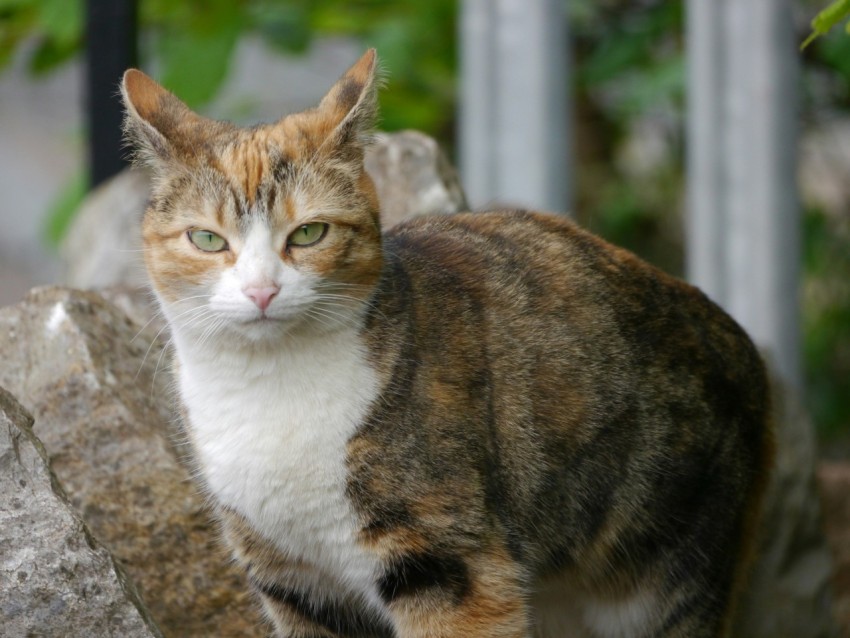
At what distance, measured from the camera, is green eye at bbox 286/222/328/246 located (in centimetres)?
324

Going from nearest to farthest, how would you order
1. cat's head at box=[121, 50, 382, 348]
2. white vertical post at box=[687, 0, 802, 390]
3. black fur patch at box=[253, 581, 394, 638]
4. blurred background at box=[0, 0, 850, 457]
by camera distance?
cat's head at box=[121, 50, 382, 348]
black fur patch at box=[253, 581, 394, 638]
white vertical post at box=[687, 0, 802, 390]
blurred background at box=[0, 0, 850, 457]

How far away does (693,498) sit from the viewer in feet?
12.8

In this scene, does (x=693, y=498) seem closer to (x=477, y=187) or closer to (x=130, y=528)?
(x=130, y=528)

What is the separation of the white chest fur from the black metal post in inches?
136

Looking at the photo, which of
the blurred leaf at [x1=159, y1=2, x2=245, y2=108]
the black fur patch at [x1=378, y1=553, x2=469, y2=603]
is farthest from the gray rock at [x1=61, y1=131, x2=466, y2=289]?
the black fur patch at [x1=378, y1=553, x2=469, y2=603]

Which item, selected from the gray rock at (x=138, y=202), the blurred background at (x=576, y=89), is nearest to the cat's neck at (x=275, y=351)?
the gray rock at (x=138, y=202)

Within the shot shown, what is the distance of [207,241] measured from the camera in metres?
3.23

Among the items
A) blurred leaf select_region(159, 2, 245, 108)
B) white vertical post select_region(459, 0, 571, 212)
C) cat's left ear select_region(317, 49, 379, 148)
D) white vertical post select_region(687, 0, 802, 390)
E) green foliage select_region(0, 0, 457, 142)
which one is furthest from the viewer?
green foliage select_region(0, 0, 457, 142)

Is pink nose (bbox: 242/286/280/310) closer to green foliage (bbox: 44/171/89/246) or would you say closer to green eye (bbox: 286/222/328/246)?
green eye (bbox: 286/222/328/246)

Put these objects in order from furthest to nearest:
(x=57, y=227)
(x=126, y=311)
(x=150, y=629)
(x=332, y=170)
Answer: (x=57, y=227) < (x=126, y=311) < (x=332, y=170) < (x=150, y=629)

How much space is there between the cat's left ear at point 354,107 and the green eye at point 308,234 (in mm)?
235

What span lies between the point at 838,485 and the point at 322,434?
4136 mm

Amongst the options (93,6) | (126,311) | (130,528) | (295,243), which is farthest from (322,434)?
Answer: (93,6)

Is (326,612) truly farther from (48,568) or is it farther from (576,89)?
(576,89)
